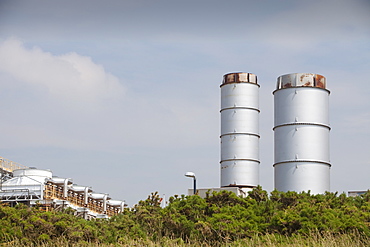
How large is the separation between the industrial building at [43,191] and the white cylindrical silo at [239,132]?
1324 cm

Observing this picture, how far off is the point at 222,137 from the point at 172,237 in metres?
17.1

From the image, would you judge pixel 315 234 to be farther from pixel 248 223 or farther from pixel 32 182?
pixel 32 182

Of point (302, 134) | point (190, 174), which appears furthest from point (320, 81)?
point (190, 174)

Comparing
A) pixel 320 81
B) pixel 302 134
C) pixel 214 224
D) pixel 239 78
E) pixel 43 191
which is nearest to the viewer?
pixel 214 224

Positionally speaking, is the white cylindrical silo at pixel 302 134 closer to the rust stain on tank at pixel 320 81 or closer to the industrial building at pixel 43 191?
the rust stain on tank at pixel 320 81

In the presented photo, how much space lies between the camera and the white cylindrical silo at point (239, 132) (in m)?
35.4

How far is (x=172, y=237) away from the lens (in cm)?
1950

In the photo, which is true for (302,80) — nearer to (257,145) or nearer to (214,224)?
(257,145)

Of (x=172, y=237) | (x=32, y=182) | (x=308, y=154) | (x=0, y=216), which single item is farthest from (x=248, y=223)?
(x=32, y=182)

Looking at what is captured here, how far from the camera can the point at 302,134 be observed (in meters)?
30.7

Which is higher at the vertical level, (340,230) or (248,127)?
(248,127)

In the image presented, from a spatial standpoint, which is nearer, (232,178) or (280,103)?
(280,103)

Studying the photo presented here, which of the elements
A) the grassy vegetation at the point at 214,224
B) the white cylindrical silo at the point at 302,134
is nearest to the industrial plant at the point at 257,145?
the white cylindrical silo at the point at 302,134

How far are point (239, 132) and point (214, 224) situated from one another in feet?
56.5
